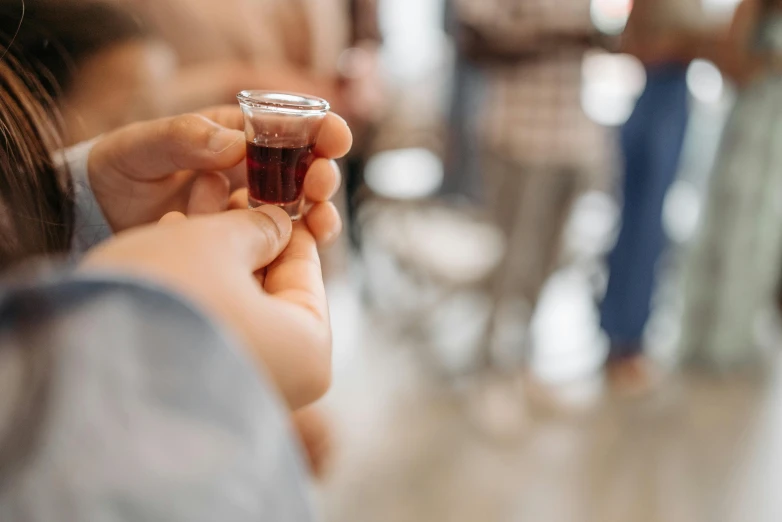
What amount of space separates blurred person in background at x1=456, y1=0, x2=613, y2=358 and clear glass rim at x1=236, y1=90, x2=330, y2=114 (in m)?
1.19

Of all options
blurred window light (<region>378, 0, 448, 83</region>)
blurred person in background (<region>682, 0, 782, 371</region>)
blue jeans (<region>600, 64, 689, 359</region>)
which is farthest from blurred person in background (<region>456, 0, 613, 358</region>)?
blurred person in background (<region>682, 0, 782, 371</region>)

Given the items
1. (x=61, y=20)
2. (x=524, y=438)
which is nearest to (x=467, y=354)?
(x=524, y=438)

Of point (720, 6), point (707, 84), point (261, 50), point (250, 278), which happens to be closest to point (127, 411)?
point (250, 278)

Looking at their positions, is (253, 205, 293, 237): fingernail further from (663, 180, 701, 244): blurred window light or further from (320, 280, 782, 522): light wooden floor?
(663, 180, 701, 244): blurred window light

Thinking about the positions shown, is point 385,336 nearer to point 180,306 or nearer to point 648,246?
point 648,246

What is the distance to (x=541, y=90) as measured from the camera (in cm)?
154

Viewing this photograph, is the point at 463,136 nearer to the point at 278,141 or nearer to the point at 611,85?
the point at 611,85

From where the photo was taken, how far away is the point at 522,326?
1.84 metres

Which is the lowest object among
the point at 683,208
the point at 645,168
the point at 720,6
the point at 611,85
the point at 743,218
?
the point at 683,208

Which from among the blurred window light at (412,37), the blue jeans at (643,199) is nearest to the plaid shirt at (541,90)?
the blue jeans at (643,199)

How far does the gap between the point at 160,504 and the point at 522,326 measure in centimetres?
166

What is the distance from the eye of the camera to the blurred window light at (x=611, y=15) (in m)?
1.58

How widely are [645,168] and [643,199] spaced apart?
9 centimetres

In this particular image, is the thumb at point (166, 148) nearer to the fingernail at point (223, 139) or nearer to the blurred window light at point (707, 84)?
the fingernail at point (223, 139)
